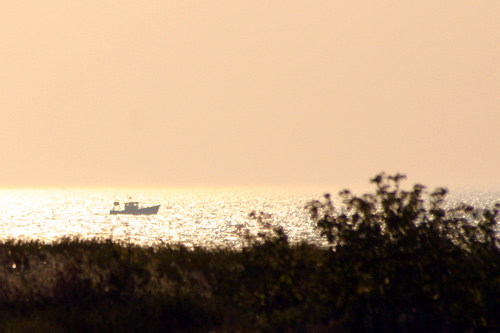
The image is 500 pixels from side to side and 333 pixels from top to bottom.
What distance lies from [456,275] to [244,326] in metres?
2.84

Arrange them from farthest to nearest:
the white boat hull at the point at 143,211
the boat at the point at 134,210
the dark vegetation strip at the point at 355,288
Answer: the white boat hull at the point at 143,211
the boat at the point at 134,210
the dark vegetation strip at the point at 355,288

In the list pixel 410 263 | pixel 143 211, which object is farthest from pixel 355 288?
pixel 143 211

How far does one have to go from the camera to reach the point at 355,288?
9211 millimetres

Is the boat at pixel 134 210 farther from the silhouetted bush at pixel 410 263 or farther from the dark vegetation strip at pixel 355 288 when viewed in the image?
the silhouetted bush at pixel 410 263

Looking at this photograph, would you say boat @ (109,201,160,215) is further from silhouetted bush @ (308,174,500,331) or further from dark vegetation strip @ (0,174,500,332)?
silhouetted bush @ (308,174,500,331)

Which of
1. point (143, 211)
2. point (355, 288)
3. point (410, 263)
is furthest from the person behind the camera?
point (143, 211)

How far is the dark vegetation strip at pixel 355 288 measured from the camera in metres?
8.79

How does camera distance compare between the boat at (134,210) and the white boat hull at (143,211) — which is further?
the white boat hull at (143,211)

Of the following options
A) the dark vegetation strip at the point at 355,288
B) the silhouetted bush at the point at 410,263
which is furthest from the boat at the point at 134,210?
Answer: the silhouetted bush at the point at 410,263

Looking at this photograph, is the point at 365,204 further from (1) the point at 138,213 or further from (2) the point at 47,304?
(1) the point at 138,213

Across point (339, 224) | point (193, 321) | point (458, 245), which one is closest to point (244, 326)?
point (193, 321)

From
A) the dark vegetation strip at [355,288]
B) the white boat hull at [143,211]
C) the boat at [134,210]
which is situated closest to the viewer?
the dark vegetation strip at [355,288]

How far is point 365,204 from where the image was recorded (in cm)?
919

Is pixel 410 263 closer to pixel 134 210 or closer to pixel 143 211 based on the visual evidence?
pixel 134 210
